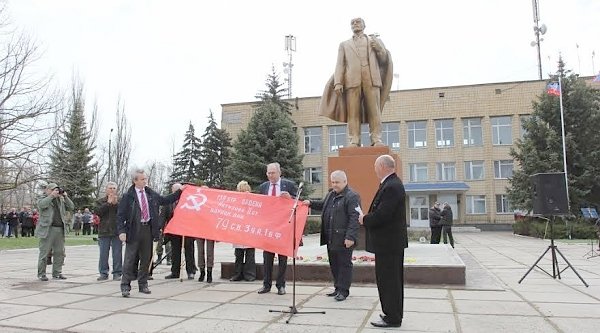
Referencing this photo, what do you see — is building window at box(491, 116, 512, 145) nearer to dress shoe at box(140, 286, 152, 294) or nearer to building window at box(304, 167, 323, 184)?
building window at box(304, 167, 323, 184)

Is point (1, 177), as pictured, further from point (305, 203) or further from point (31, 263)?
point (305, 203)

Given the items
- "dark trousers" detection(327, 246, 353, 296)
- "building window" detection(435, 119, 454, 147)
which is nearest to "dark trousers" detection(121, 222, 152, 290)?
"dark trousers" detection(327, 246, 353, 296)

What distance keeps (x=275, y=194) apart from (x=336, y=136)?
40.8 metres

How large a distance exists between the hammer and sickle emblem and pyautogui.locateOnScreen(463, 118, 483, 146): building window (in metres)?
40.8

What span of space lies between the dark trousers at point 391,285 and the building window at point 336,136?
42.8m

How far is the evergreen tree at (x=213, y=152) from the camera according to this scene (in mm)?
49750

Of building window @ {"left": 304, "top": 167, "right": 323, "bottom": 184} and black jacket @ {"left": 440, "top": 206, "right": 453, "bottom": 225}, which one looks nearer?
black jacket @ {"left": 440, "top": 206, "right": 453, "bottom": 225}

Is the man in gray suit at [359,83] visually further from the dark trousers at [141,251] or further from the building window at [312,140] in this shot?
the building window at [312,140]

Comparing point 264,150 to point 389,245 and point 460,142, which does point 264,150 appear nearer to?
point 460,142

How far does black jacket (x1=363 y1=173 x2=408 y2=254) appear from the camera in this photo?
5464 mm

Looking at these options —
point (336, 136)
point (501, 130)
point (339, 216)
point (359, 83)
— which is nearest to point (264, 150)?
point (336, 136)

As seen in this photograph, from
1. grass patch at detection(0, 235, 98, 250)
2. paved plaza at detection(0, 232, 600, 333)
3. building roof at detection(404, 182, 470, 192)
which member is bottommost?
paved plaza at detection(0, 232, 600, 333)

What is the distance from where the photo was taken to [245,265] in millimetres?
9062

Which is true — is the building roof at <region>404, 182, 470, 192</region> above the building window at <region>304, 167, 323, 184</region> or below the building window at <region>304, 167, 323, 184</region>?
below
